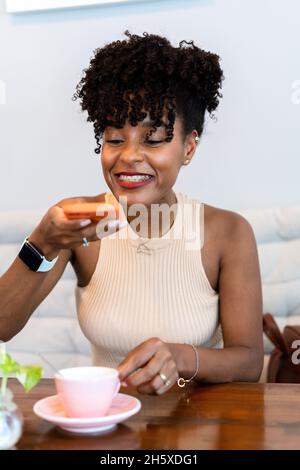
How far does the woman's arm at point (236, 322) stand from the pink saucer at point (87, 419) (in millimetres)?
216

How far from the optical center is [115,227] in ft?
3.65

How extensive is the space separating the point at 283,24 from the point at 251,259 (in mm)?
851

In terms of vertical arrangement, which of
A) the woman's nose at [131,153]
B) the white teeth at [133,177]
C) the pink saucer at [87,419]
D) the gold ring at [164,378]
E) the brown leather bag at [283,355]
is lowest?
the brown leather bag at [283,355]

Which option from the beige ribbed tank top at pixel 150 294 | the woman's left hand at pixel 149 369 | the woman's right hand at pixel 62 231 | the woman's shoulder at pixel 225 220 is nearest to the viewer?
the woman's left hand at pixel 149 369

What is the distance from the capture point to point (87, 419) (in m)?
0.84

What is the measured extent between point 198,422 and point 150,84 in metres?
0.69

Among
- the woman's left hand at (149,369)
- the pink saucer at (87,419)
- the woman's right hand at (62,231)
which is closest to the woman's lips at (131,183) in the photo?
the woman's right hand at (62,231)

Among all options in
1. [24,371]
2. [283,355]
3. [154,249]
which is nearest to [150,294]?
[154,249]

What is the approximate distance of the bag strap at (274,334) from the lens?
5.57 feet

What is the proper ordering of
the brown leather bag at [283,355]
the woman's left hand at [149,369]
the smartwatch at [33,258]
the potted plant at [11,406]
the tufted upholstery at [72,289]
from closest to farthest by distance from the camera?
the potted plant at [11,406], the woman's left hand at [149,369], the smartwatch at [33,258], the brown leather bag at [283,355], the tufted upholstery at [72,289]

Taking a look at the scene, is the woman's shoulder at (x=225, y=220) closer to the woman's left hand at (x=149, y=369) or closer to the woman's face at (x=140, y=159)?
the woman's face at (x=140, y=159)

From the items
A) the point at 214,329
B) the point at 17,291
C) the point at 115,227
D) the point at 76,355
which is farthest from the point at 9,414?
the point at 76,355

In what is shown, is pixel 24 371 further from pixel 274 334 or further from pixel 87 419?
pixel 274 334

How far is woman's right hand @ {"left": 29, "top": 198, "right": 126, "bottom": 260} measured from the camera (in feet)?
3.71
